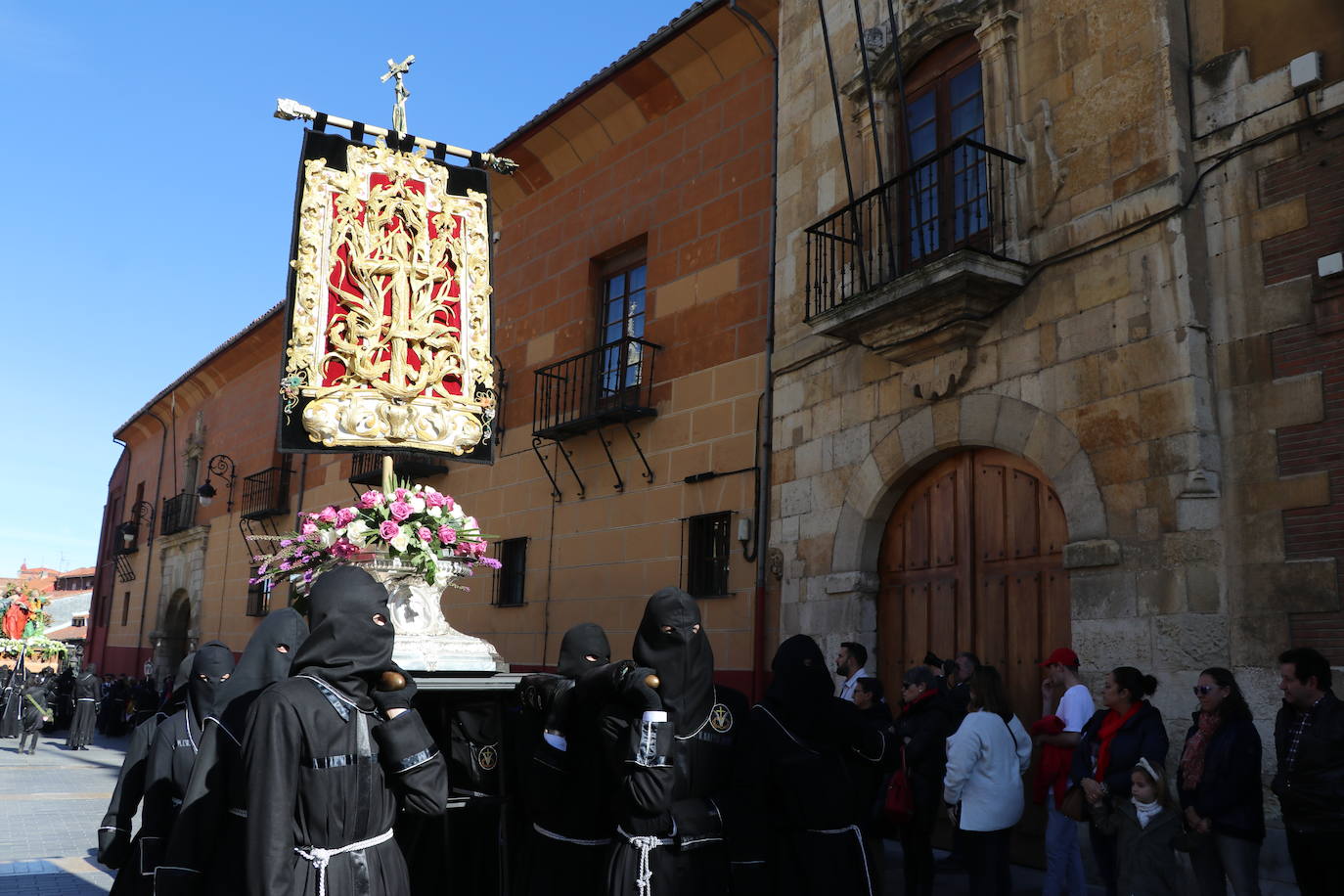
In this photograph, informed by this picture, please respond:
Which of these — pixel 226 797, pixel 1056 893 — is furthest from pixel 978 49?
pixel 226 797

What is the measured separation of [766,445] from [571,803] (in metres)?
6.86

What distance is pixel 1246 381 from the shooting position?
676 centimetres

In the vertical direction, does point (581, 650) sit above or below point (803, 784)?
above

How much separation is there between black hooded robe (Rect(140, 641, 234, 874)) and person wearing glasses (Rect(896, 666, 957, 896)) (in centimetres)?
396

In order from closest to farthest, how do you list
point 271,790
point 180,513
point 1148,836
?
point 271,790 < point 1148,836 < point 180,513

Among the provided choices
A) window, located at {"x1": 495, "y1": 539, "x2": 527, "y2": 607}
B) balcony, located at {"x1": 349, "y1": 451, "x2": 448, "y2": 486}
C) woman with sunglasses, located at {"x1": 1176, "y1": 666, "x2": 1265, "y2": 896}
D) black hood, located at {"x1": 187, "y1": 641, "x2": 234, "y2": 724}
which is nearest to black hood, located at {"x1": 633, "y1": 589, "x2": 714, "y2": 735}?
black hood, located at {"x1": 187, "y1": 641, "x2": 234, "y2": 724}

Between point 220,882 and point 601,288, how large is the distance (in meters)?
11.5

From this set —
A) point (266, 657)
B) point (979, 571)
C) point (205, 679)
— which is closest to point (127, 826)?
point (205, 679)

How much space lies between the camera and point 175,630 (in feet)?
91.7

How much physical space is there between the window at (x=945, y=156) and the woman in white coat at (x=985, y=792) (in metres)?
4.09

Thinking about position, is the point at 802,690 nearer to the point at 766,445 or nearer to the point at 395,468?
the point at 766,445

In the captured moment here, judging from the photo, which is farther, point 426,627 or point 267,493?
point 267,493

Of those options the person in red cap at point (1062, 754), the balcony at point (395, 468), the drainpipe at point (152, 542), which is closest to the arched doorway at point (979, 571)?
the person in red cap at point (1062, 754)

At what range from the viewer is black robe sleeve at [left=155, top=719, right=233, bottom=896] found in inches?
126
